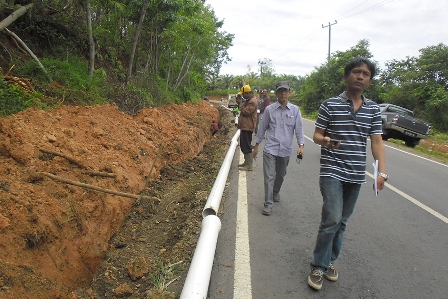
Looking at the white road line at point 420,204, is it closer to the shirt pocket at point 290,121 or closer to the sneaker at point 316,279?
the shirt pocket at point 290,121

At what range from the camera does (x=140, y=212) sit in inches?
195

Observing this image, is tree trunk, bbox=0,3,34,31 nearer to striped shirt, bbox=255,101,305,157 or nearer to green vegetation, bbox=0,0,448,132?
green vegetation, bbox=0,0,448,132

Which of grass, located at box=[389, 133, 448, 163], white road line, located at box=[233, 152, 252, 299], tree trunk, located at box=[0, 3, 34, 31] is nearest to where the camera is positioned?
white road line, located at box=[233, 152, 252, 299]

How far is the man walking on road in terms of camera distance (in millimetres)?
3105

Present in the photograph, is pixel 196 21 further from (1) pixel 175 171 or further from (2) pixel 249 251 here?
(2) pixel 249 251

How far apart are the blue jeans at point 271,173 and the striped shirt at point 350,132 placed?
1.77 meters

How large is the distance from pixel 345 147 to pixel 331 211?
595 mm

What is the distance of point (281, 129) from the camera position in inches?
200

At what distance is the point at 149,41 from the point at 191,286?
44.4 ft

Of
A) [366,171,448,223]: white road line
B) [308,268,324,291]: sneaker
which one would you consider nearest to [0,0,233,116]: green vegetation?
[308,268,324,291]: sneaker

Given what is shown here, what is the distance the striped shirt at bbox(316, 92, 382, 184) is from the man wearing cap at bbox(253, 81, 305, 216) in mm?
1727

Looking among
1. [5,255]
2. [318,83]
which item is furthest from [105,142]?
[318,83]

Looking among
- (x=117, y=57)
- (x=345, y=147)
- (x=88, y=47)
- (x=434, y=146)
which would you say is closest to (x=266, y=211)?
(x=345, y=147)

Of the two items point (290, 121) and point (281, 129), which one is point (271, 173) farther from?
point (290, 121)
